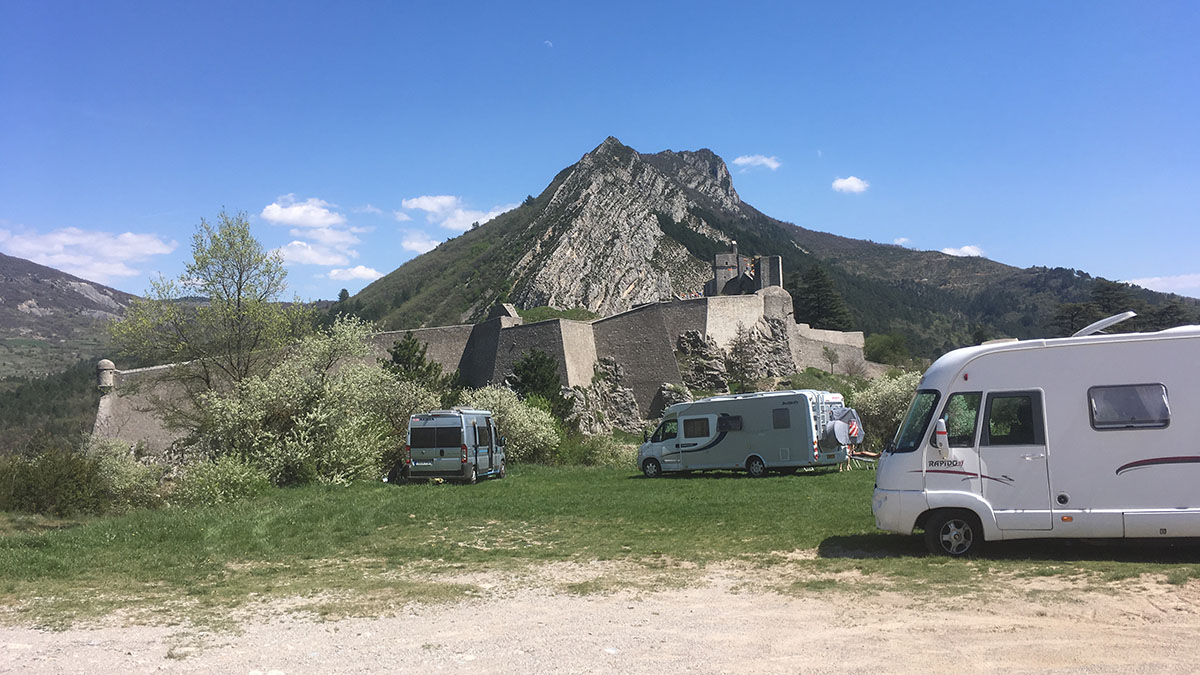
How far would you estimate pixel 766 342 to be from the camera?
161 feet

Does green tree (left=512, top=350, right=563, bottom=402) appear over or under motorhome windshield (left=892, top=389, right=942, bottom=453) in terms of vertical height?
over

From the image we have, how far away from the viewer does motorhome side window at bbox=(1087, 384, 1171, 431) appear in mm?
8227

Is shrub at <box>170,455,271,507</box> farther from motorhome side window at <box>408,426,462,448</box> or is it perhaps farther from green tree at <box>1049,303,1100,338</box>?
green tree at <box>1049,303,1100,338</box>

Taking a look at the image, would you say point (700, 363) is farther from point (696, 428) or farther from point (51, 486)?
point (51, 486)

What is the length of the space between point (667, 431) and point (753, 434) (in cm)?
264

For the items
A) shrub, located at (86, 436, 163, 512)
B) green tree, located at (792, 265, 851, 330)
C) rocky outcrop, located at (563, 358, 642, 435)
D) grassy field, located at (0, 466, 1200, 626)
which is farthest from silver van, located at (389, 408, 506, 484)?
green tree, located at (792, 265, 851, 330)

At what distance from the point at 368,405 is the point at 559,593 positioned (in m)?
18.3

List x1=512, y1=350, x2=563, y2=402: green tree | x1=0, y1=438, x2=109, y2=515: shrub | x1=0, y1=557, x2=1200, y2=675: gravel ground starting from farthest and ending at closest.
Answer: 1. x1=512, y1=350, x2=563, y2=402: green tree
2. x1=0, y1=438, x2=109, y2=515: shrub
3. x1=0, y1=557, x2=1200, y2=675: gravel ground

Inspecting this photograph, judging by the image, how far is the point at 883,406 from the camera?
31188 millimetres

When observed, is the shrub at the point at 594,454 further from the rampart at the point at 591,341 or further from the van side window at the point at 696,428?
the rampart at the point at 591,341

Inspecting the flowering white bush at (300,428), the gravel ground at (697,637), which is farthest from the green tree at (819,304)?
the gravel ground at (697,637)

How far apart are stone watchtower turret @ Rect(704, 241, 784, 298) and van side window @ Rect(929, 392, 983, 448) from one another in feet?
169

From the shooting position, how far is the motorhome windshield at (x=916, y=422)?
29.3 ft

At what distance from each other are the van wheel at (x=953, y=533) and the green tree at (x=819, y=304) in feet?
211
